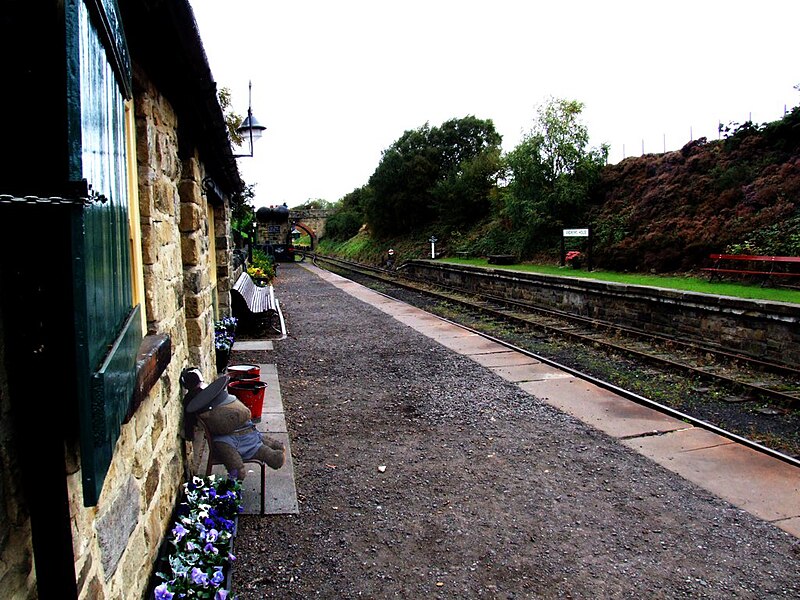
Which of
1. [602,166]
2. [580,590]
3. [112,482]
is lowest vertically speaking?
[580,590]

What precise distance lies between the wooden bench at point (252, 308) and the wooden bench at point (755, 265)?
1018 centimetres

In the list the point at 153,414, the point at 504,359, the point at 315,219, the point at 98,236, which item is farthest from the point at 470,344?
the point at 315,219

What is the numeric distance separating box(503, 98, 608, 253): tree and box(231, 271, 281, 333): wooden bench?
13.2 meters

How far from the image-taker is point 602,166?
23.8 metres

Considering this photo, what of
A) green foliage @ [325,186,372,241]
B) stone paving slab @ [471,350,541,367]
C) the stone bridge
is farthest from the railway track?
the stone bridge

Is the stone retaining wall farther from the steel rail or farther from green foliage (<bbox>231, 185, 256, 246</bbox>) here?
green foliage (<bbox>231, 185, 256, 246</bbox>)

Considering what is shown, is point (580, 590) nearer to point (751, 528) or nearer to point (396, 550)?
point (396, 550)

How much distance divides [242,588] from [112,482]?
185 centimetres

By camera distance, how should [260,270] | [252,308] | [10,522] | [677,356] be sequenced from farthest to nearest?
1. [260,270]
2. [252,308]
3. [677,356]
4. [10,522]

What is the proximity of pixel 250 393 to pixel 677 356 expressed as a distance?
23.9 ft

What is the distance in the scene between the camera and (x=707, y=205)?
18.2m

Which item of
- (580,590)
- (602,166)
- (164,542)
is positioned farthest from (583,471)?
(602,166)

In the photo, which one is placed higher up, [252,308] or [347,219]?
[347,219]

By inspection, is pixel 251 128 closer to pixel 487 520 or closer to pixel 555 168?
pixel 487 520
